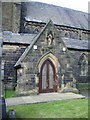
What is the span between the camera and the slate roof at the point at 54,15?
23859mm

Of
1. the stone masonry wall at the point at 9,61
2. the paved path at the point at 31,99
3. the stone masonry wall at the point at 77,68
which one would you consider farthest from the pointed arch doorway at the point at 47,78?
the stone masonry wall at the point at 77,68

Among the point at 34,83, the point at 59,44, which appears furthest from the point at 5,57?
the point at 59,44

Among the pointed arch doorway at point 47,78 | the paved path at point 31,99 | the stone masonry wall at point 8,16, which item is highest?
the stone masonry wall at point 8,16

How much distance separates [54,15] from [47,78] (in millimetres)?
16317

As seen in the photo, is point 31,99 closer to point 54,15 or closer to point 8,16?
point 8,16

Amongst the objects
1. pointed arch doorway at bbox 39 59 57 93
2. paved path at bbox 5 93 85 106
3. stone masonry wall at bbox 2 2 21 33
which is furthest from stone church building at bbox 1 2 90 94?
stone masonry wall at bbox 2 2 21 33

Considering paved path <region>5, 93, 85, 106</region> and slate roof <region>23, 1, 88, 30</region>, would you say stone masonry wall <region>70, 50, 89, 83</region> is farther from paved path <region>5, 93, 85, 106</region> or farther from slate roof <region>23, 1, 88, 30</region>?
slate roof <region>23, 1, 88, 30</region>

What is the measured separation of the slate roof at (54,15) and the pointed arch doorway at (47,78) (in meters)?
11.8

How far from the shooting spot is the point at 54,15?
25.9m

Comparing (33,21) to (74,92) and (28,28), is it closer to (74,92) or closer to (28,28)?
(28,28)

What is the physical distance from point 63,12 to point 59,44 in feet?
57.1

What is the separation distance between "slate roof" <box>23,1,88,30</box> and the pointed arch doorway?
11.8 m

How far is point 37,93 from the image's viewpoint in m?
11.4

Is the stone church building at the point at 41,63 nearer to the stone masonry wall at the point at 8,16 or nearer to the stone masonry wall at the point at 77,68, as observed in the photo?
the stone masonry wall at the point at 77,68
